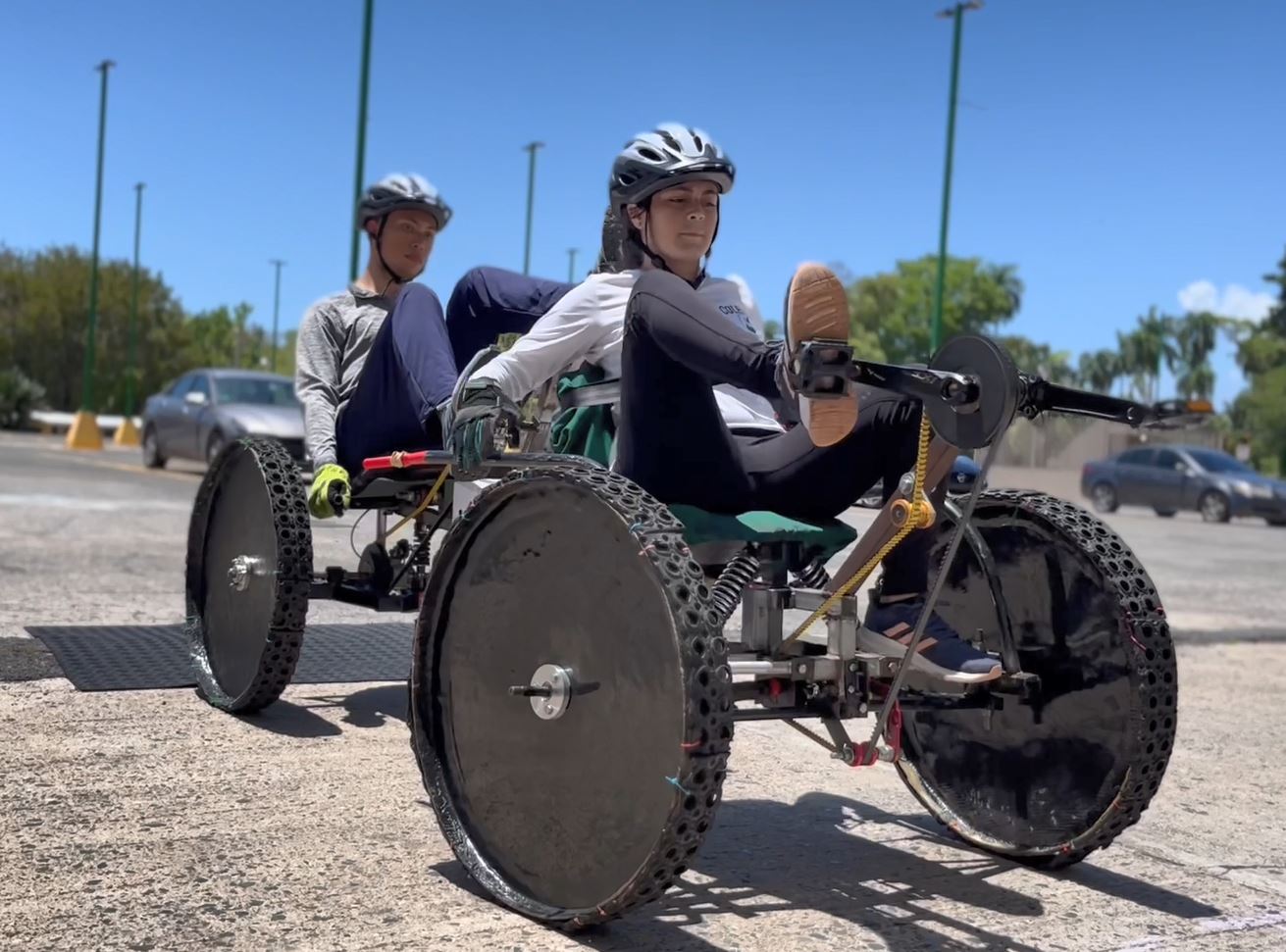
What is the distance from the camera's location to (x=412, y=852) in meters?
3.31

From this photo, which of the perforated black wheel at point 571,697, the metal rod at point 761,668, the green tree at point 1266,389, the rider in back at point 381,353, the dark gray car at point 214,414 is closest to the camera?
the perforated black wheel at point 571,697

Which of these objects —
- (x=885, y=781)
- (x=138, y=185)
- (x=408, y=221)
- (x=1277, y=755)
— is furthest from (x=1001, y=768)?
(x=138, y=185)

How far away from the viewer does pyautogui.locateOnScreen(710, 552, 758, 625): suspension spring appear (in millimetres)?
3055

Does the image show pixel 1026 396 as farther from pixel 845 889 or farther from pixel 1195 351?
pixel 1195 351

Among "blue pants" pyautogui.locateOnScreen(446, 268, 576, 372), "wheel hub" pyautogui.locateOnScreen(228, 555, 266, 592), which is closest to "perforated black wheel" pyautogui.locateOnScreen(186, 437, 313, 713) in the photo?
"wheel hub" pyautogui.locateOnScreen(228, 555, 266, 592)

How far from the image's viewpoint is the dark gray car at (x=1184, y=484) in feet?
79.0

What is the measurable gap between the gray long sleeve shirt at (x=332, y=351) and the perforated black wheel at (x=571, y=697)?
228 centimetres

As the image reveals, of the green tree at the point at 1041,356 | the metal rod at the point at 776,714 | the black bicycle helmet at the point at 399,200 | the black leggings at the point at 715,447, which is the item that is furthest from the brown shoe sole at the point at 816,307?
the green tree at the point at 1041,356

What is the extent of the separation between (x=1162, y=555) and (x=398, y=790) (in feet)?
37.8

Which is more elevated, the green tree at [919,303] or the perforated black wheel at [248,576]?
the green tree at [919,303]

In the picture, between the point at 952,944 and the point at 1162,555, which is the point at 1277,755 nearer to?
the point at 952,944

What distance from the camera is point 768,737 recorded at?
Result: 4898 millimetres

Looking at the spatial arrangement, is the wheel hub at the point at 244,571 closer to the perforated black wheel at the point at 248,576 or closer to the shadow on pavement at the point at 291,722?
the perforated black wheel at the point at 248,576

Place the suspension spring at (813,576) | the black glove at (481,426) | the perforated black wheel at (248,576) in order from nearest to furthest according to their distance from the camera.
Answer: the black glove at (481,426) < the suspension spring at (813,576) < the perforated black wheel at (248,576)
